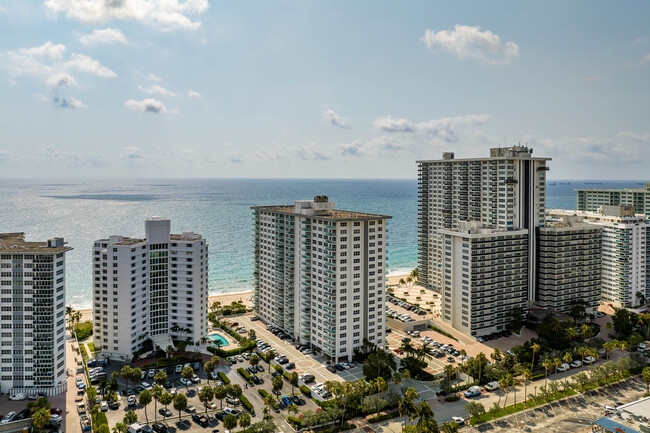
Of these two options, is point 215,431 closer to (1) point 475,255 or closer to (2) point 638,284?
(1) point 475,255

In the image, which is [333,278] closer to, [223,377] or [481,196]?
[223,377]

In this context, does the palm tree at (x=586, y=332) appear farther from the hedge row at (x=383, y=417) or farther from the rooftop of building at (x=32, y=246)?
the rooftop of building at (x=32, y=246)

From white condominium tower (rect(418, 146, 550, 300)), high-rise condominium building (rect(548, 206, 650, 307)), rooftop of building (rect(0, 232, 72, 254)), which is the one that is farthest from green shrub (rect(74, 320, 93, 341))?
high-rise condominium building (rect(548, 206, 650, 307))

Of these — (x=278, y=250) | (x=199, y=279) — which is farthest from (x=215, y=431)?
(x=278, y=250)

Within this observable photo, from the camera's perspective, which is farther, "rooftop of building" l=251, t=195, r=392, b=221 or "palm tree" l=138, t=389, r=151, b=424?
"rooftop of building" l=251, t=195, r=392, b=221

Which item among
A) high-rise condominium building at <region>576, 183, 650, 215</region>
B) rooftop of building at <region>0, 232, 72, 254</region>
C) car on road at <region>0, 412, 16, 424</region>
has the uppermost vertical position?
high-rise condominium building at <region>576, 183, 650, 215</region>

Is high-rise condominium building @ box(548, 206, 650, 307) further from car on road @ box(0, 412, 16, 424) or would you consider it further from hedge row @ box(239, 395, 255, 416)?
car on road @ box(0, 412, 16, 424)
